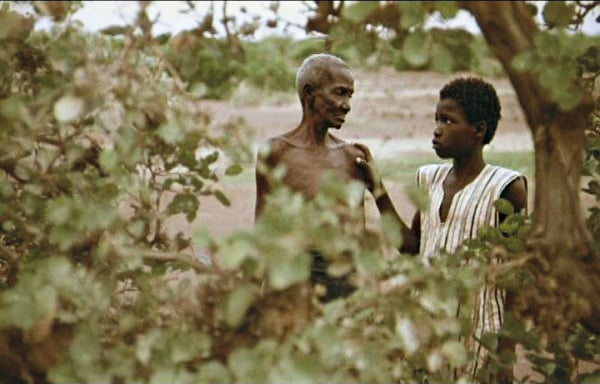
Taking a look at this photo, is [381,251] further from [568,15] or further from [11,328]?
[11,328]

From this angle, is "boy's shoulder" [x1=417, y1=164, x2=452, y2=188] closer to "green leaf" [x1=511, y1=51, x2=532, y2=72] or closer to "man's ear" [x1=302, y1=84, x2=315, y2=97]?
"man's ear" [x1=302, y1=84, x2=315, y2=97]

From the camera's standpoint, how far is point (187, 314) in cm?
165

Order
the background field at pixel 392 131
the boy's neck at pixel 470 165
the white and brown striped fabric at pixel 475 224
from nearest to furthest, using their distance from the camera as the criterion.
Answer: the white and brown striped fabric at pixel 475 224
the boy's neck at pixel 470 165
the background field at pixel 392 131

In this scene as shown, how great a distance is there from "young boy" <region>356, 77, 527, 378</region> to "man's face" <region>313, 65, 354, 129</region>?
13 centimetres

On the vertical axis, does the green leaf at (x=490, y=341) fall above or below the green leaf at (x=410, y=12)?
below

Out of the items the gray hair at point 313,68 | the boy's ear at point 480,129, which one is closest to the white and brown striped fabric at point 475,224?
the boy's ear at point 480,129

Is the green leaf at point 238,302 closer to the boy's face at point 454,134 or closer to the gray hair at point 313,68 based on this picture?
the boy's face at point 454,134

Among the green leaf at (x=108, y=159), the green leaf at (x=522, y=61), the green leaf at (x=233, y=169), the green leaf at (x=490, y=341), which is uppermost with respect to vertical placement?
the green leaf at (x=522, y=61)

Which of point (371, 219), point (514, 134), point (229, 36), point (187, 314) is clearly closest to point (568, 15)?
point (371, 219)

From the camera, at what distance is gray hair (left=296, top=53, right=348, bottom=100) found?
10.3ft

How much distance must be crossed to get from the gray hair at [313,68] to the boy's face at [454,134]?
0.36 meters

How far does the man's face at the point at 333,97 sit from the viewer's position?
10.2 ft

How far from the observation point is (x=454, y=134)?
297cm

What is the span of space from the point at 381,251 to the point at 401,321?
0.14 metres
